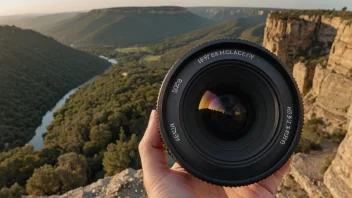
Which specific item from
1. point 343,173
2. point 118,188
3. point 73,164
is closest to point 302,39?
point 343,173

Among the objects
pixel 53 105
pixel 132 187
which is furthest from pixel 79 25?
pixel 132 187

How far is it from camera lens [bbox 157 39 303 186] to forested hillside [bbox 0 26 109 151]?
24.6 m

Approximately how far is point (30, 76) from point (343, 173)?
3972 cm

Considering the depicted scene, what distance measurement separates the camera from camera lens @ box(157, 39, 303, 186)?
168 centimetres

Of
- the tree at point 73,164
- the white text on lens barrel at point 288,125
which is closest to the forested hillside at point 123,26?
the tree at point 73,164

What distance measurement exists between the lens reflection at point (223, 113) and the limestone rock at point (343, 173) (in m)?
6.11

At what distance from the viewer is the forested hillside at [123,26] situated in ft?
336

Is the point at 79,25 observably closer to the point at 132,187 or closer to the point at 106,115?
the point at 106,115

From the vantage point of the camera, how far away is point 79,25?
117 meters

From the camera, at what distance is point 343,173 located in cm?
687

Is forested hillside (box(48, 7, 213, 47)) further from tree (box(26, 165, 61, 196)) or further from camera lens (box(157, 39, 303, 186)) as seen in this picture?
camera lens (box(157, 39, 303, 186))

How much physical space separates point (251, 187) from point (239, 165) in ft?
1.77

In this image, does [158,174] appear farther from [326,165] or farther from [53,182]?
[53,182]

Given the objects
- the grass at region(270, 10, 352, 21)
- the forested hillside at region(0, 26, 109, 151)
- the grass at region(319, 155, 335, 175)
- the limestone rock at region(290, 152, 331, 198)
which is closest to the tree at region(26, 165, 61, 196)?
the limestone rock at region(290, 152, 331, 198)
